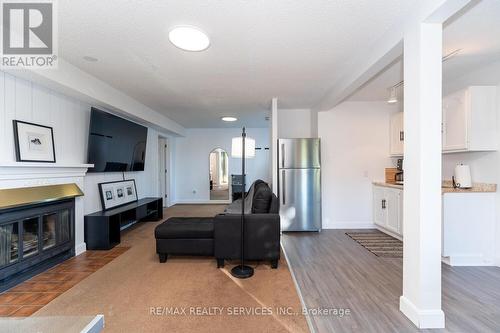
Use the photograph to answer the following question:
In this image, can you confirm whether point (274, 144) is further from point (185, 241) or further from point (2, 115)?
point (2, 115)

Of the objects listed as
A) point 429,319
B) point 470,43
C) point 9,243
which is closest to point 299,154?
point 470,43

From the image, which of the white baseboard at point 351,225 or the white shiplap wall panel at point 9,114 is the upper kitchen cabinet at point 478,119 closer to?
the white baseboard at point 351,225

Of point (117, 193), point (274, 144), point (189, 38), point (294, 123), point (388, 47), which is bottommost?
point (117, 193)

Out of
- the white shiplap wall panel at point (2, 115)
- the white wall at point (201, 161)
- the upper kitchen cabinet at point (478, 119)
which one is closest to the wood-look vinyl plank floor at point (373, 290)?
the upper kitchen cabinet at point (478, 119)

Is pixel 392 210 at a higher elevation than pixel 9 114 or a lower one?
lower

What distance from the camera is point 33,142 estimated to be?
2.73 meters

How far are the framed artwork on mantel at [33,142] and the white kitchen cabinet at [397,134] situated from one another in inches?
206

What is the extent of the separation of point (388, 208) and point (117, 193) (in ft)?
15.8

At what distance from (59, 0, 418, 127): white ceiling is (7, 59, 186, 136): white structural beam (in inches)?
4.9

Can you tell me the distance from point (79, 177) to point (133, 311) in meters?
2.29

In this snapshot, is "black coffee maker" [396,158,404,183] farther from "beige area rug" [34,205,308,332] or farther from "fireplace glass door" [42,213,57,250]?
"fireplace glass door" [42,213,57,250]

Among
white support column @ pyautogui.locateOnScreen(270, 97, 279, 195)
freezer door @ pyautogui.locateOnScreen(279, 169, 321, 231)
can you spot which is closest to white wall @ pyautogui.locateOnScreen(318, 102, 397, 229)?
freezer door @ pyautogui.locateOnScreen(279, 169, 321, 231)

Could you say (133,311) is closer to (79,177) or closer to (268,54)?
(79,177)

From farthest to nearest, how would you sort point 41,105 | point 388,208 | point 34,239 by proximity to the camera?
point 388,208 < point 41,105 < point 34,239
